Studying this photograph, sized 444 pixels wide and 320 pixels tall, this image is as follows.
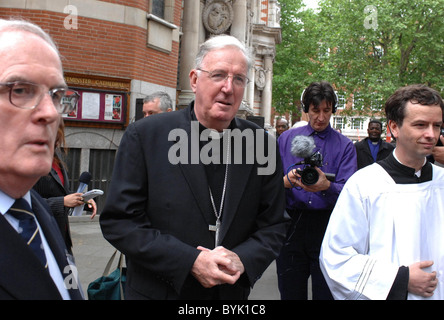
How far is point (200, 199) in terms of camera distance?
2416 millimetres

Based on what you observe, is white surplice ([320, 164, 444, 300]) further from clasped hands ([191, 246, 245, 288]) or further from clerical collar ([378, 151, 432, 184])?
clasped hands ([191, 246, 245, 288])

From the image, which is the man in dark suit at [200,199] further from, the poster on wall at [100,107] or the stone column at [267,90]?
the stone column at [267,90]

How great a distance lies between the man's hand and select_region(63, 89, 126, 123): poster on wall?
8.72m

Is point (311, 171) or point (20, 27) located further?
point (311, 171)

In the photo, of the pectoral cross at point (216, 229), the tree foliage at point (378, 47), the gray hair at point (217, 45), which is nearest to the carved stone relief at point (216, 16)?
the tree foliage at point (378, 47)

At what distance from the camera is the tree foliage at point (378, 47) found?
28.5m

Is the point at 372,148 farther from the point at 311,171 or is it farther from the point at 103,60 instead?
the point at 103,60

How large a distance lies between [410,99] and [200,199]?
1.48 meters

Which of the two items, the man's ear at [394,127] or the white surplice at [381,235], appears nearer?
the white surplice at [381,235]

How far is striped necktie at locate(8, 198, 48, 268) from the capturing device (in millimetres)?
1362

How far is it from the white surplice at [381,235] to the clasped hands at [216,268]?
796mm

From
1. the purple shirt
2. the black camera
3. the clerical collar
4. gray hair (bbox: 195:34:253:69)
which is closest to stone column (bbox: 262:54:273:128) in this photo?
the purple shirt

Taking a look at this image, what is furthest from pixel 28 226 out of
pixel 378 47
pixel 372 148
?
pixel 378 47
